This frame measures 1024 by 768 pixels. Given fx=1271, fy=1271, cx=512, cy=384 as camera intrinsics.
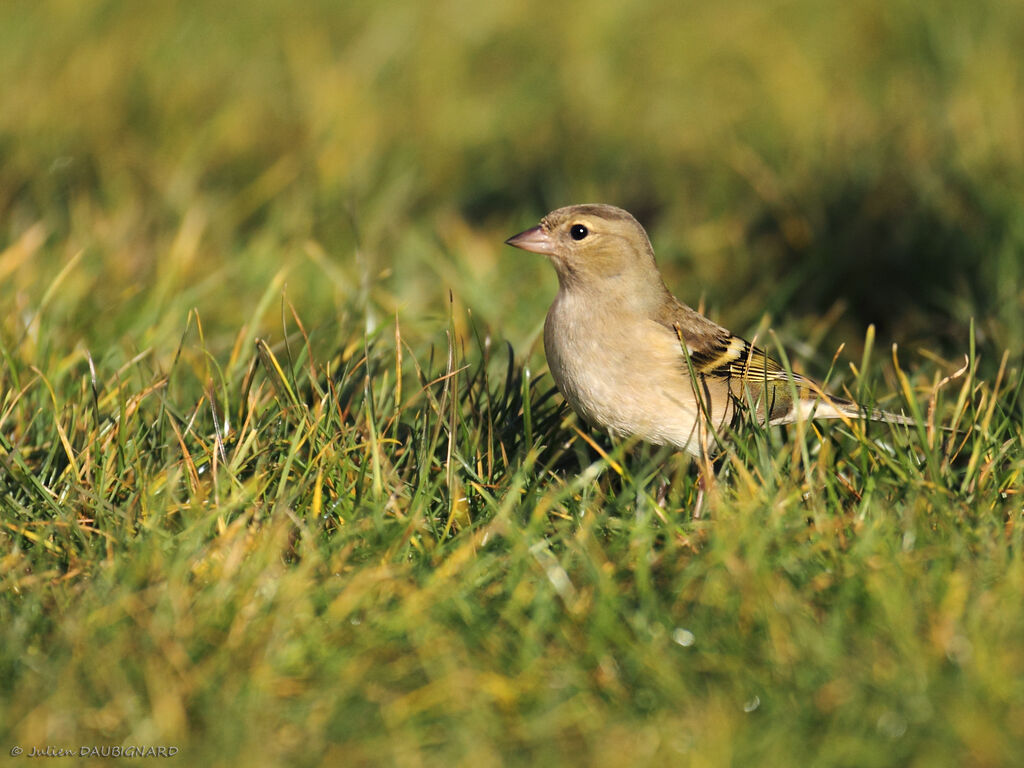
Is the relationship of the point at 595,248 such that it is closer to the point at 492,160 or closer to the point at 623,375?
the point at 623,375

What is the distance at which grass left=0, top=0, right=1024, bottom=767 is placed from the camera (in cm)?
305

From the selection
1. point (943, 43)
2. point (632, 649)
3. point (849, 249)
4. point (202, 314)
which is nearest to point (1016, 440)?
point (632, 649)

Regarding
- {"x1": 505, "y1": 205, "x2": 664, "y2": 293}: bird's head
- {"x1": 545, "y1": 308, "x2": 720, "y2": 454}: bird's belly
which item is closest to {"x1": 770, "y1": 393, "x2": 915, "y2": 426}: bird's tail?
{"x1": 545, "y1": 308, "x2": 720, "y2": 454}: bird's belly

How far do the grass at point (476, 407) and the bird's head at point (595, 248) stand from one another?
46 cm

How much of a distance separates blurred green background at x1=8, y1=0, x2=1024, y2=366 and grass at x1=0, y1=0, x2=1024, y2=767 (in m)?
0.03

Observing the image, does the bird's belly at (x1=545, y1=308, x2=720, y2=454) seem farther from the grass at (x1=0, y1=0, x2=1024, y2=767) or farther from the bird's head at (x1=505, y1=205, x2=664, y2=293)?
the bird's head at (x1=505, y1=205, x2=664, y2=293)

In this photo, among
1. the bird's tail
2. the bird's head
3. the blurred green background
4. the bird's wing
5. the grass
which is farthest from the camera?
the blurred green background

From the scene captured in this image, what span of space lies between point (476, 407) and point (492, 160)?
3.50 meters

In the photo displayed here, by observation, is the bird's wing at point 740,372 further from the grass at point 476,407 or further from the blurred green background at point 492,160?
the blurred green background at point 492,160

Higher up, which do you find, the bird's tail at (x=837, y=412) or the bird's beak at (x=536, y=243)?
the bird's beak at (x=536, y=243)

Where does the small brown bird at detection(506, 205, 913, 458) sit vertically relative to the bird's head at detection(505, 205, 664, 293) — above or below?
below

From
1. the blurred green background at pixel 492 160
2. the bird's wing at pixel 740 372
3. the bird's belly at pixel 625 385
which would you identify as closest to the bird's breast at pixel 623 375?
the bird's belly at pixel 625 385

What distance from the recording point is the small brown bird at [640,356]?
4438 millimetres

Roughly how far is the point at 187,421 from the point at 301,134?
3.61 meters
